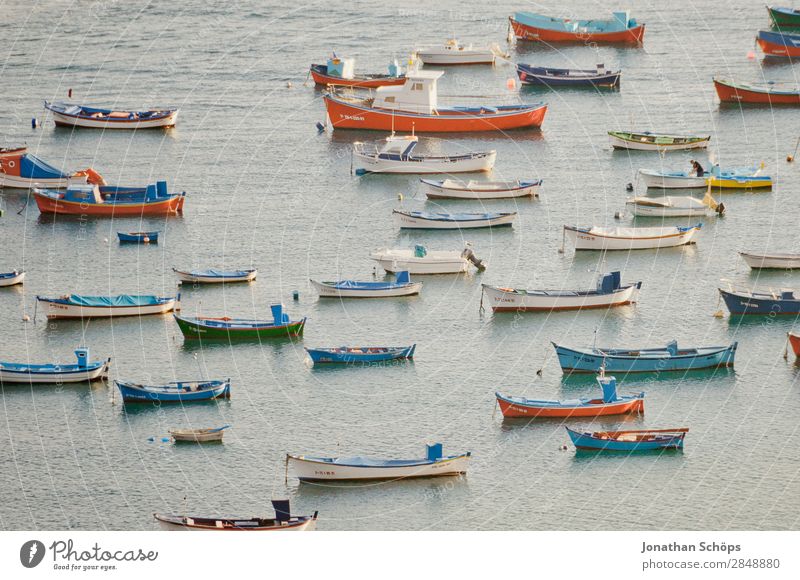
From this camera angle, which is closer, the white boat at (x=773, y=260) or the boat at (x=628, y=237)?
the white boat at (x=773, y=260)

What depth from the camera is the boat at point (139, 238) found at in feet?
243

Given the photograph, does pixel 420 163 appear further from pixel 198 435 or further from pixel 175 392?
pixel 198 435

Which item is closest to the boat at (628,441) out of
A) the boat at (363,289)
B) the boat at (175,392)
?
the boat at (175,392)

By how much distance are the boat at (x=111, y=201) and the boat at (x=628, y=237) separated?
17834mm

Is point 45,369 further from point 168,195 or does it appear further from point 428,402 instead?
point 168,195

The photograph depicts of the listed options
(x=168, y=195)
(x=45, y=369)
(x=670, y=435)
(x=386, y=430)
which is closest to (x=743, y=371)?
(x=670, y=435)

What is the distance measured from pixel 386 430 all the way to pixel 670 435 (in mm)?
8601

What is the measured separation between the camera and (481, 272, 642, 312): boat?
6562 cm

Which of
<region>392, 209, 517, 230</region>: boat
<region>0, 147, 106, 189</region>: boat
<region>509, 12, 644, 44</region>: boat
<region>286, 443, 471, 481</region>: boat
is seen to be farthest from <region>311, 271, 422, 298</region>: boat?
<region>509, 12, 644, 44</region>: boat

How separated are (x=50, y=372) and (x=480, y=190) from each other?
1038 inches

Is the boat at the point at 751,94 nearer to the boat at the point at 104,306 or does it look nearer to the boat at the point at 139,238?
the boat at the point at 139,238

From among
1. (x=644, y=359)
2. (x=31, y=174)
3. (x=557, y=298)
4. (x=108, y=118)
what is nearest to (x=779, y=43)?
(x=108, y=118)

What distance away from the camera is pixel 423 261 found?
69688 millimetres
